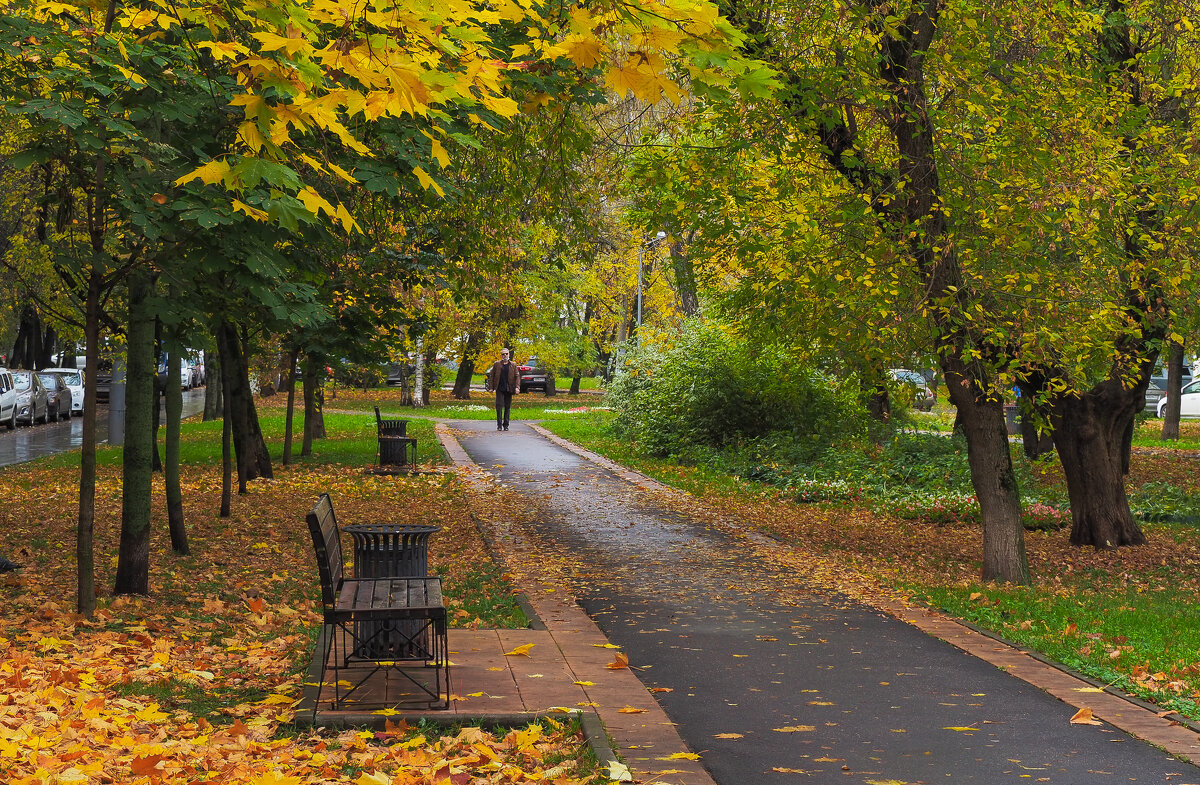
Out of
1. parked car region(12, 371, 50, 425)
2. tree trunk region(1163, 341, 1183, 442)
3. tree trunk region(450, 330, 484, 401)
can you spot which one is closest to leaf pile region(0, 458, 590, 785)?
parked car region(12, 371, 50, 425)

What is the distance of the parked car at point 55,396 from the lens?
3697cm

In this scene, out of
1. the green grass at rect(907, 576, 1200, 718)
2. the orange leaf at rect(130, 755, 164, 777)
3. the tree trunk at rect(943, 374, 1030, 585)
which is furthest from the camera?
the tree trunk at rect(943, 374, 1030, 585)

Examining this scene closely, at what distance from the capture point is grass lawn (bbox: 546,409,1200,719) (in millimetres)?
7598

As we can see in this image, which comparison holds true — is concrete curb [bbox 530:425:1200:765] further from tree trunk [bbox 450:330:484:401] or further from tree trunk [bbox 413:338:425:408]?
tree trunk [bbox 450:330:484:401]

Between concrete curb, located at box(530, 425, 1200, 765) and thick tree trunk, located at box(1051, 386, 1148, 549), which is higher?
thick tree trunk, located at box(1051, 386, 1148, 549)

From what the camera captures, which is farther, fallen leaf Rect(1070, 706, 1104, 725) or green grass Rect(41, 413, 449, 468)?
green grass Rect(41, 413, 449, 468)

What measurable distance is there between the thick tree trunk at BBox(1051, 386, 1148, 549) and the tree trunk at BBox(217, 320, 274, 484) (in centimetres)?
1035

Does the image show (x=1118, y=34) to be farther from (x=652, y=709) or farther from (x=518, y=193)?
(x=652, y=709)

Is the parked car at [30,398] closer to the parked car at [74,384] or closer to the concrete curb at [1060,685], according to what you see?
the parked car at [74,384]

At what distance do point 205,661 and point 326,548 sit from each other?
1487 mm

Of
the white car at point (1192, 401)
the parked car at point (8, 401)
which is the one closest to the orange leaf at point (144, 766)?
the parked car at point (8, 401)

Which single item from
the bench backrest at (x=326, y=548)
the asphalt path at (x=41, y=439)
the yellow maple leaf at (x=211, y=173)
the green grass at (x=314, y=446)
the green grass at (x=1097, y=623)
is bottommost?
the green grass at (x=1097, y=623)

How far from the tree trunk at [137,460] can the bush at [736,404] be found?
1329cm

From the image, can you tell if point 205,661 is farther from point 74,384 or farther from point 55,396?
point 74,384
